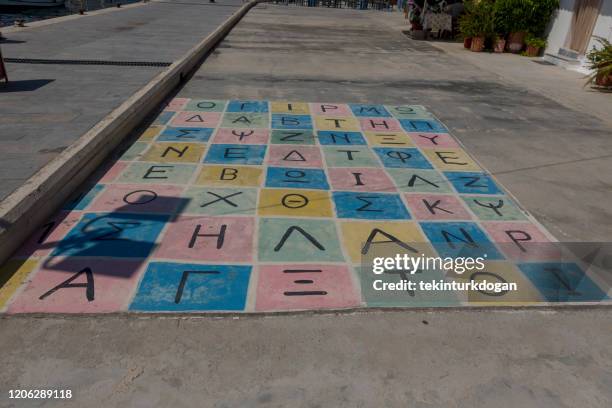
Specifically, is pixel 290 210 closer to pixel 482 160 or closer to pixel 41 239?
pixel 41 239

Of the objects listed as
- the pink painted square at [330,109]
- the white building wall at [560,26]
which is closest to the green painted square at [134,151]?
the pink painted square at [330,109]

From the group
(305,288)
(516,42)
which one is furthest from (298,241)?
(516,42)

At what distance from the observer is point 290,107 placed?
30.3 ft

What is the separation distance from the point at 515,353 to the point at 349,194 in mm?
2816

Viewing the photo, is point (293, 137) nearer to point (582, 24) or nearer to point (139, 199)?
point (139, 199)

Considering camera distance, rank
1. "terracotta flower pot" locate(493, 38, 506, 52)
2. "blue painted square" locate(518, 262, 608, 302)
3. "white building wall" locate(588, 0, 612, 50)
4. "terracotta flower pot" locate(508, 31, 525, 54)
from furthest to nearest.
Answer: "terracotta flower pot" locate(493, 38, 506, 52) → "terracotta flower pot" locate(508, 31, 525, 54) → "white building wall" locate(588, 0, 612, 50) → "blue painted square" locate(518, 262, 608, 302)

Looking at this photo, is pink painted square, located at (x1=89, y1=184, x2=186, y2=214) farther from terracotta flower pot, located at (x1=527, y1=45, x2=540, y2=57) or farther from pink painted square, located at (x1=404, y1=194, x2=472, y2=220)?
terracotta flower pot, located at (x1=527, y1=45, x2=540, y2=57)

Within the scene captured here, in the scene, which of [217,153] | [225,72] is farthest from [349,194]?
[225,72]

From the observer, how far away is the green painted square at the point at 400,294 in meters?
3.84

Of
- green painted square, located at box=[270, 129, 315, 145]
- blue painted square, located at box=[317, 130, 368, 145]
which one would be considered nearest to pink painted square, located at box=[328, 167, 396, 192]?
blue painted square, located at box=[317, 130, 368, 145]

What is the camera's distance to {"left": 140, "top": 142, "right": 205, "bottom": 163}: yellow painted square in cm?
646

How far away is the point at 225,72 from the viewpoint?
1215 centimetres

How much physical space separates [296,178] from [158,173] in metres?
1.79

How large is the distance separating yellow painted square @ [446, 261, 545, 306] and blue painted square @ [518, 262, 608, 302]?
0.28 ft
